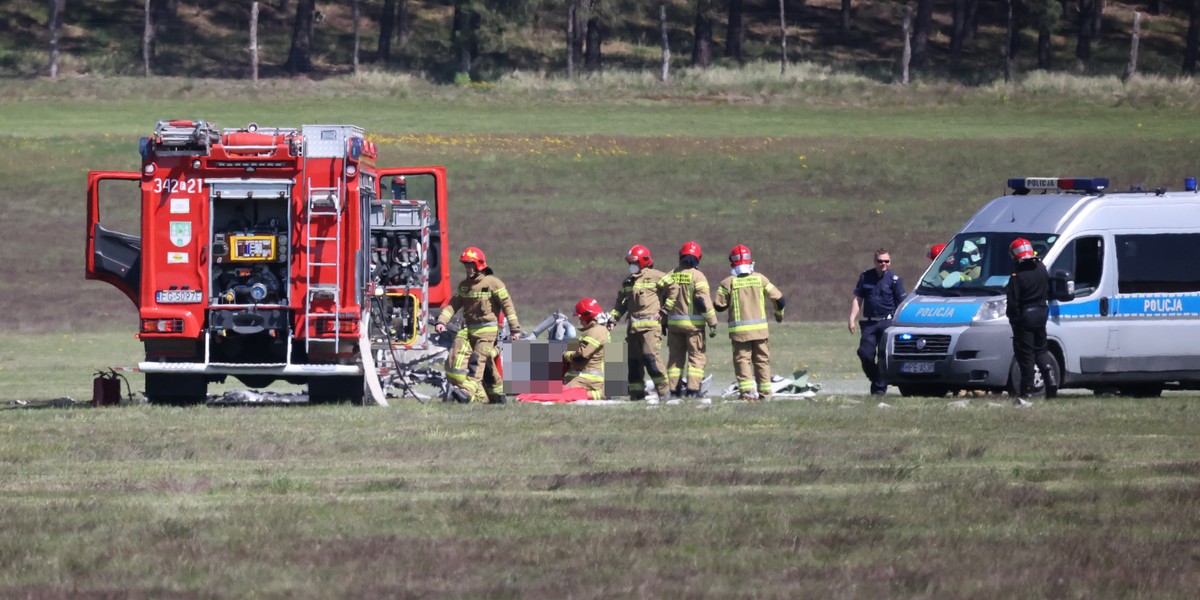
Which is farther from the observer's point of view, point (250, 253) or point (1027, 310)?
point (250, 253)

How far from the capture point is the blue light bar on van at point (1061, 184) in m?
19.0

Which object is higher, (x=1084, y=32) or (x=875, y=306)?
(x=1084, y=32)

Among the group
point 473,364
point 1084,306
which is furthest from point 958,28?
point 473,364

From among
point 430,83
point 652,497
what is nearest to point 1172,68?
point 430,83

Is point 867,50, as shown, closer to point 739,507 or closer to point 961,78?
point 961,78

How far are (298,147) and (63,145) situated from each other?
31.4 metres

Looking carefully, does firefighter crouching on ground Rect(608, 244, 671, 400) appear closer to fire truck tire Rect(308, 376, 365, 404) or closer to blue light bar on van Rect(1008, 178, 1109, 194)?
fire truck tire Rect(308, 376, 365, 404)

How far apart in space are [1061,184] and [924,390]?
2.71 metres

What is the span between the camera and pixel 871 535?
30.7 ft

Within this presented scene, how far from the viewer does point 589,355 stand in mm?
18297

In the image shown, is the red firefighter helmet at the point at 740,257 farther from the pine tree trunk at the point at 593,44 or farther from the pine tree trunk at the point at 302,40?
the pine tree trunk at the point at 302,40

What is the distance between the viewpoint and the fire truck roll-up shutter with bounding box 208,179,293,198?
1711 centimetres

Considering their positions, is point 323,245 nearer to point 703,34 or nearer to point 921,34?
point 703,34

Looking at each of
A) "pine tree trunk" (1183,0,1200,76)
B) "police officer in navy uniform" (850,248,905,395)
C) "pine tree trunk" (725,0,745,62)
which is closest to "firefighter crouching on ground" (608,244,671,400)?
"police officer in navy uniform" (850,248,905,395)
